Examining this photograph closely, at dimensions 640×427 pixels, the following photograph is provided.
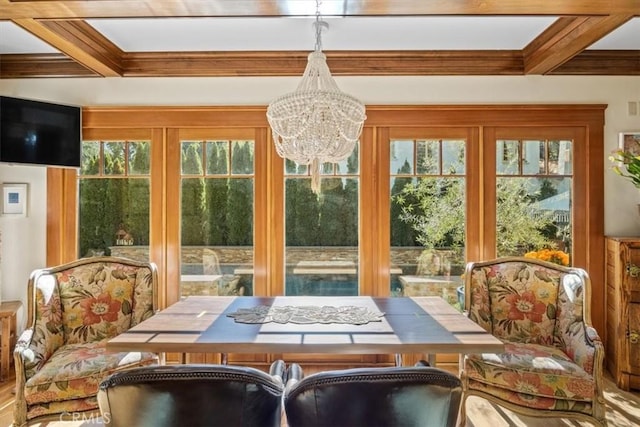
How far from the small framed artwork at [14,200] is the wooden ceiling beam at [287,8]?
5.21 ft

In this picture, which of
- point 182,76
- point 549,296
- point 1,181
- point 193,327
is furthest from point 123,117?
point 549,296

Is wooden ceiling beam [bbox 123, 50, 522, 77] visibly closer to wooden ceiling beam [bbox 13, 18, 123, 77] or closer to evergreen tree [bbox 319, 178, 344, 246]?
wooden ceiling beam [bbox 13, 18, 123, 77]

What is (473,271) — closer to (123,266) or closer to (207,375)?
(207,375)

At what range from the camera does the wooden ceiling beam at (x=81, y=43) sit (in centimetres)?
242

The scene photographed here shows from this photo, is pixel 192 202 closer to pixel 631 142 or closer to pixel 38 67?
pixel 38 67

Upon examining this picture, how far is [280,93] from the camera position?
3.28 m

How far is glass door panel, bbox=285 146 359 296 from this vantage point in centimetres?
333

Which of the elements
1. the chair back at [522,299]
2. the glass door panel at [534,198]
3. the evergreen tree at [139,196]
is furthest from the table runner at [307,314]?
the glass door panel at [534,198]

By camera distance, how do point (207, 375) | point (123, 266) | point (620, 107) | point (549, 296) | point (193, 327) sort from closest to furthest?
point (207, 375) → point (193, 327) → point (549, 296) → point (123, 266) → point (620, 107)

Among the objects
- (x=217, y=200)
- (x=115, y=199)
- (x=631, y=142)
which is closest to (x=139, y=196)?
(x=115, y=199)

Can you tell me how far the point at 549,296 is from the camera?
2.49m

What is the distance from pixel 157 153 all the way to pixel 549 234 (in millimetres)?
3579

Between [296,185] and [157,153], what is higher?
[157,153]

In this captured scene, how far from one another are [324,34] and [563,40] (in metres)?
1.71
